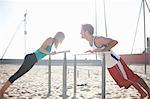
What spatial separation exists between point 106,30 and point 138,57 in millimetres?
13899

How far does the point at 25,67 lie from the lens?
202 inches

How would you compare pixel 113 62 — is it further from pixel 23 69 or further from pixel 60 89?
pixel 60 89

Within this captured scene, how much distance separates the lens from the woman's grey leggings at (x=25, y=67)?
16.8 feet

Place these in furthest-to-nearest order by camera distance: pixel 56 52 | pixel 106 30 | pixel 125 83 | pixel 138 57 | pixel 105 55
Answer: pixel 138 57 → pixel 106 30 → pixel 56 52 → pixel 125 83 → pixel 105 55

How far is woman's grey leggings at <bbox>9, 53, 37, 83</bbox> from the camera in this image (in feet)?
16.8

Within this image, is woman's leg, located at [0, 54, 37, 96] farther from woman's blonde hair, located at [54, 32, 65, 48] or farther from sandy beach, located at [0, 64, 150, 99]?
woman's blonde hair, located at [54, 32, 65, 48]

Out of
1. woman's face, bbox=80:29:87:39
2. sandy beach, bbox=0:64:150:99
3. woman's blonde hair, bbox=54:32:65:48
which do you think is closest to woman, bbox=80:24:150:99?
woman's face, bbox=80:29:87:39

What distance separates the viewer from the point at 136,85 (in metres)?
4.34

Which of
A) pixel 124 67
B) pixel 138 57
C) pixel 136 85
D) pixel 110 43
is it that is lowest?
pixel 138 57

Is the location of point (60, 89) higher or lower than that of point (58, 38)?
lower

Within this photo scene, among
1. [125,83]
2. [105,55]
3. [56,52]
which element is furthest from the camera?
[56,52]

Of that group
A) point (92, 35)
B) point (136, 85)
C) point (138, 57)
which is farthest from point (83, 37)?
point (138, 57)

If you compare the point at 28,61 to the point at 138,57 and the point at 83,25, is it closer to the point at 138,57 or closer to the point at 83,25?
the point at 83,25

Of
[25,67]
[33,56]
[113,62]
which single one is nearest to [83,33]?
[113,62]
